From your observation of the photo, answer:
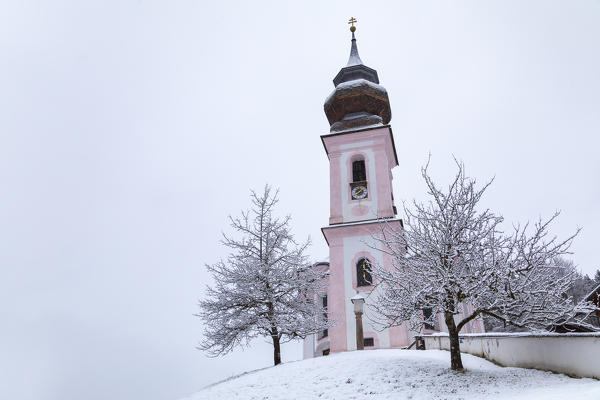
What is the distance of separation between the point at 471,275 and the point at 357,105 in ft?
59.8

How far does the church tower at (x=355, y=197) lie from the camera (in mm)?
23109

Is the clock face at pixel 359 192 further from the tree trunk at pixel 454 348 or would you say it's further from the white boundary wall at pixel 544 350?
the tree trunk at pixel 454 348

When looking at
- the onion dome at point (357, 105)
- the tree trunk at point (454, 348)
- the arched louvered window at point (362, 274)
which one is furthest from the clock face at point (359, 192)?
the tree trunk at point (454, 348)

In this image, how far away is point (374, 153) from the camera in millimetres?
27000

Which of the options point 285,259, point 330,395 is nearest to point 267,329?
point 285,259

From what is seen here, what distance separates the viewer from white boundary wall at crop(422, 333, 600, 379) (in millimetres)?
10125

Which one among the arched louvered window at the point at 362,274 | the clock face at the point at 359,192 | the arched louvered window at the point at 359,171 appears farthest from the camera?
the arched louvered window at the point at 359,171

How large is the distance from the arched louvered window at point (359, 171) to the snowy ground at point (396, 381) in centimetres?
1297

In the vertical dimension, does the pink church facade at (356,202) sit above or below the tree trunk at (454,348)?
above

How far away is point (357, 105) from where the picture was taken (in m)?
28.6

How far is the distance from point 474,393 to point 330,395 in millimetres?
3144

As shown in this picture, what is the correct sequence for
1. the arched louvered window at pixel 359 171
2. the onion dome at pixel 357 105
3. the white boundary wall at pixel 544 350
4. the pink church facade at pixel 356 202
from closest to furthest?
1. the white boundary wall at pixel 544 350
2. the pink church facade at pixel 356 202
3. the arched louvered window at pixel 359 171
4. the onion dome at pixel 357 105

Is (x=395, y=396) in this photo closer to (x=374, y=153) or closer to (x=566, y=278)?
(x=566, y=278)

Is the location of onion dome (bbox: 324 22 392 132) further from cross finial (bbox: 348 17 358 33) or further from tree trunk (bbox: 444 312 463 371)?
tree trunk (bbox: 444 312 463 371)
